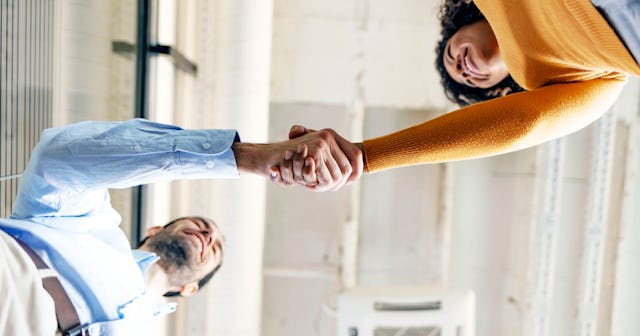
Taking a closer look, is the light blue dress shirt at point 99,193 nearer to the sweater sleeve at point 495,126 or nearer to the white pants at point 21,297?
the white pants at point 21,297

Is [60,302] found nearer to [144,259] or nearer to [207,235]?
[144,259]

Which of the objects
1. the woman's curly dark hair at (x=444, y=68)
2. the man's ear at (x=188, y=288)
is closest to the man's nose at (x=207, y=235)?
the man's ear at (x=188, y=288)

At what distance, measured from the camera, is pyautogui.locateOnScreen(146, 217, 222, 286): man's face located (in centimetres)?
178

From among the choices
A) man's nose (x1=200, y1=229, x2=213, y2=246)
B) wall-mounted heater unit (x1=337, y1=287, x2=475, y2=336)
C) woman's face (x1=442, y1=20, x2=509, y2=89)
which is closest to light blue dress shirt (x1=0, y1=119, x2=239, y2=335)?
man's nose (x1=200, y1=229, x2=213, y2=246)

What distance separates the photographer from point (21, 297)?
3.32 feet

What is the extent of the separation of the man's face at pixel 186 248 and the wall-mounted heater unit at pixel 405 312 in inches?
26.9

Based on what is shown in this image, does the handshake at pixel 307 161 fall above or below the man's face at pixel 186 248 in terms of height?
above

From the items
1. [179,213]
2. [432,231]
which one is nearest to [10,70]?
[179,213]

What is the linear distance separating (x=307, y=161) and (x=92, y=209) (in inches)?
23.3

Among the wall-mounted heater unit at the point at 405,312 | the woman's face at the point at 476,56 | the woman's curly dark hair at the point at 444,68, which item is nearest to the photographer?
the woman's face at the point at 476,56

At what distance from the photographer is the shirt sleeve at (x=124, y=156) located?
3.20 ft

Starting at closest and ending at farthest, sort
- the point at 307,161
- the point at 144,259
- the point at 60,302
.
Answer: the point at 307,161 → the point at 60,302 → the point at 144,259

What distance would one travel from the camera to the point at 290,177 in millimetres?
979

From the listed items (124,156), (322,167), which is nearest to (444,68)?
(322,167)
